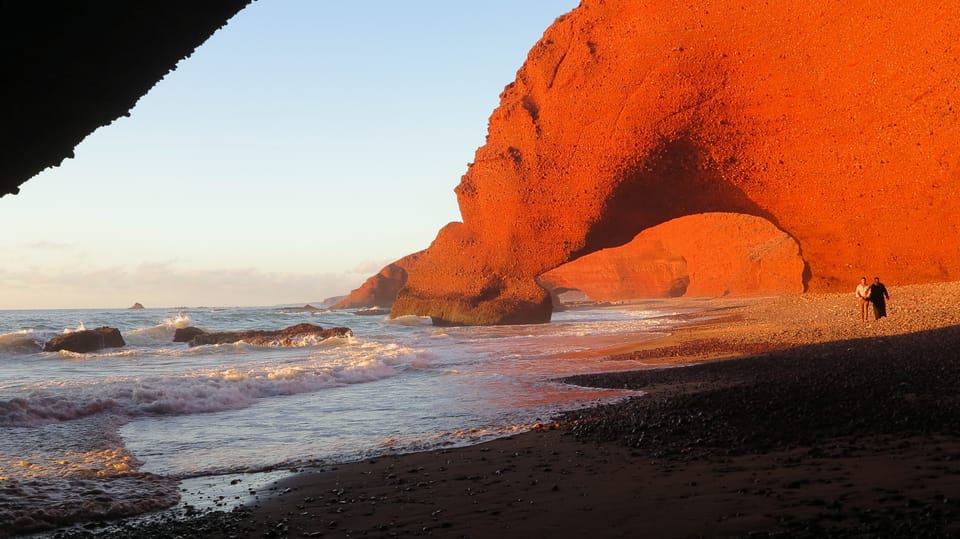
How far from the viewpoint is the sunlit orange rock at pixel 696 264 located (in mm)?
62188

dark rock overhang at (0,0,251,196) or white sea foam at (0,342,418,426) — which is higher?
dark rock overhang at (0,0,251,196)

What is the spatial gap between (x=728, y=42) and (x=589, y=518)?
29418 mm

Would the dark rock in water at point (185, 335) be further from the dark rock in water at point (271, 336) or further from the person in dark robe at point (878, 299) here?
the person in dark robe at point (878, 299)

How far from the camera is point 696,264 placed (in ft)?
244

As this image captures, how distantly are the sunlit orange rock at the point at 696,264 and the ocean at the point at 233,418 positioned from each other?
46248 mm

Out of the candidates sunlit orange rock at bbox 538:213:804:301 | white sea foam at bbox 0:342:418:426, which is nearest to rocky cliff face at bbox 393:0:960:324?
white sea foam at bbox 0:342:418:426

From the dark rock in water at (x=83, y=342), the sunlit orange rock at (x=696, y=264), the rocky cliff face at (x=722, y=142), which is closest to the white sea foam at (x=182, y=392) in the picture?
the dark rock in water at (x=83, y=342)

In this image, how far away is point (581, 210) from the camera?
34.1m

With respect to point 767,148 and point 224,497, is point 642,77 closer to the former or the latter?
point 767,148

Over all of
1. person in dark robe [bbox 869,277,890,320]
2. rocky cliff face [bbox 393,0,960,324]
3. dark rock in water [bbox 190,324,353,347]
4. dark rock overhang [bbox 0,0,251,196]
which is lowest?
dark rock in water [bbox 190,324,353,347]

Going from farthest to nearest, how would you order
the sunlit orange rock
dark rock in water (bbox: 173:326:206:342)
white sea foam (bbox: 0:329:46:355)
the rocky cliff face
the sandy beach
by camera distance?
the sunlit orange rock < dark rock in water (bbox: 173:326:206:342) < the rocky cliff face < white sea foam (bbox: 0:329:46:355) < the sandy beach

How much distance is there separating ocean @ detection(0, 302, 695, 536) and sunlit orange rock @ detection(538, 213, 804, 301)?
4625 cm

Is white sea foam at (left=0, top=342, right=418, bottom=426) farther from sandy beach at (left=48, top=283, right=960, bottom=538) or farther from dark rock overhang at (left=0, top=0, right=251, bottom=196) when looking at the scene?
dark rock overhang at (left=0, top=0, right=251, bottom=196)

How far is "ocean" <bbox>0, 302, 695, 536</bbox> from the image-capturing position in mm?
6199
